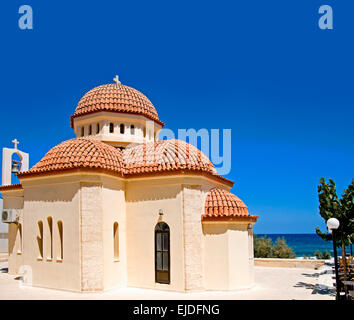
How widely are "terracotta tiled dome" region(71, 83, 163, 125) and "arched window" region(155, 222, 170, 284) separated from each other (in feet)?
24.1

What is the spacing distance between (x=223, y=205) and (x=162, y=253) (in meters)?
3.29

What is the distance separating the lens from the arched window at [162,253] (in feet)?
51.4

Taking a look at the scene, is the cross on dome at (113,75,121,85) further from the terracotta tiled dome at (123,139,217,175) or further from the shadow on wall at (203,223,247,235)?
the shadow on wall at (203,223,247,235)

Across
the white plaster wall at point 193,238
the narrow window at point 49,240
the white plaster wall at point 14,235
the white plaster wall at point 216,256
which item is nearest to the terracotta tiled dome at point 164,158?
the white plaster wall at point 193,238

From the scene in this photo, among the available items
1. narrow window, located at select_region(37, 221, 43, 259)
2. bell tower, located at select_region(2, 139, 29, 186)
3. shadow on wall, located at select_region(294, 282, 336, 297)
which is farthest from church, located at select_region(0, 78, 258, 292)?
bell tower, located at select_region(2, 139, 29, 186)

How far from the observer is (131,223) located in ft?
54.3

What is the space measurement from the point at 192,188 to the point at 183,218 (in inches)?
52.0

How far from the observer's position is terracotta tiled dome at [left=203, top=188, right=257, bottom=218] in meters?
15.7

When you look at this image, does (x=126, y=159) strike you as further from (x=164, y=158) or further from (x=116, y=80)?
(x=116, y=80)

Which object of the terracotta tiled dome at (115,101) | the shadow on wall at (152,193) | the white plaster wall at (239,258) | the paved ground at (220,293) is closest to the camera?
the paved ground at (220,293)

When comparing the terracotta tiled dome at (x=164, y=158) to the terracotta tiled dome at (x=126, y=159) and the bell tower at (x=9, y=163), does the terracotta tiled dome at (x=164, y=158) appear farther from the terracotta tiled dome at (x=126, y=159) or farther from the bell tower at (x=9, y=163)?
the bell tower at (x=9, y=163)

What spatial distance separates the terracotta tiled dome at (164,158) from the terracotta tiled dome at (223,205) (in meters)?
1.11

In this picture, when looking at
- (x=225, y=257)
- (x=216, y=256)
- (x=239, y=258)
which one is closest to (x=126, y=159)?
(x=216, y=256)
